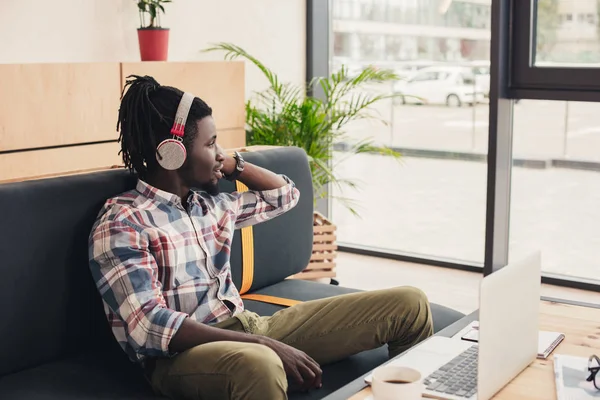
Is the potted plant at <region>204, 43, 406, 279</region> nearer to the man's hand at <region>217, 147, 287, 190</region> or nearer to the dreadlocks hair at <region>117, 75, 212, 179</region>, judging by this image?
the man's hand at <region>217, 147, 287, 190</region>

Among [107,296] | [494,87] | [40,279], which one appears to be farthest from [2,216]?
[494,87]

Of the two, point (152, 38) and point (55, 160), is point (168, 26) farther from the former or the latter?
point (55, 160)

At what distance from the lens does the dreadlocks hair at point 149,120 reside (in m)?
2.18

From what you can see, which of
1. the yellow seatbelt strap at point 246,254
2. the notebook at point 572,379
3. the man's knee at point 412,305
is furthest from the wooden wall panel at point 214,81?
the notebook at point 572,379

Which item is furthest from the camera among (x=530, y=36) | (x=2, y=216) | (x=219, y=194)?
(x=530, y=36)

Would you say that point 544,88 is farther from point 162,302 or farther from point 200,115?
point 162,302

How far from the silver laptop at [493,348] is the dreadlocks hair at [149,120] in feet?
2.86

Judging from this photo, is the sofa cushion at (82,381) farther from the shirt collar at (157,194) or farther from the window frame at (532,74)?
the window frame at (532,74)

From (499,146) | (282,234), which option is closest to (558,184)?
(499,146)

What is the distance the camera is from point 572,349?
1.76 m

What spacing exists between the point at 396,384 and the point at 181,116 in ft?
3.44

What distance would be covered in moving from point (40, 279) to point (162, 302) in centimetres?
32

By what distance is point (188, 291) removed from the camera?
210cm

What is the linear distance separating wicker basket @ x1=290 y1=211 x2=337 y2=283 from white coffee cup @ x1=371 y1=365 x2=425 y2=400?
8.58 ft
